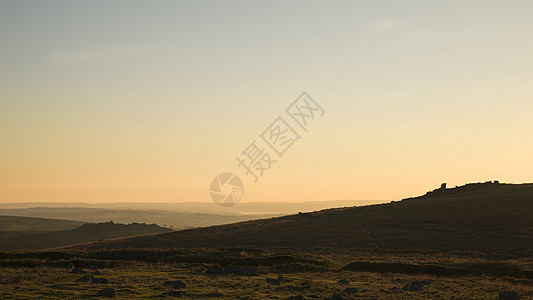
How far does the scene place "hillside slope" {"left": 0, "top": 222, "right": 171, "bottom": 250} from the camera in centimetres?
12188

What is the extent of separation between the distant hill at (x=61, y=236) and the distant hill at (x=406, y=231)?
49734 mm

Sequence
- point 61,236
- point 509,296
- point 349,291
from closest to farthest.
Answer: point 509,296
point 349,291
point 61,236

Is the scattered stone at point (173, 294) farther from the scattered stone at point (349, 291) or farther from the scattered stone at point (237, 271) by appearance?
the scattered stone at point (237, 271)

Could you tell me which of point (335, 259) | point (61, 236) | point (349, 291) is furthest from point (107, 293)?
point (61, 236)

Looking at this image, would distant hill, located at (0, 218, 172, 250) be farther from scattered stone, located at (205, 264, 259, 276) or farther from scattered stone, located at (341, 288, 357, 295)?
scattered stone, located at (341, 288, 357, 295)

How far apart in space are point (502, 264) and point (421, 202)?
5293 centimetres

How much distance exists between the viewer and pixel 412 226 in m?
82.1

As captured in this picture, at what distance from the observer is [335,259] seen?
55438mm

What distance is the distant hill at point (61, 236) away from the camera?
4798 inches

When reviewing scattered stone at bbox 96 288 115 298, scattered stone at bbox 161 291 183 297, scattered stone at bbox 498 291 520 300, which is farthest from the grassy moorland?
scattered stone at bbox 498 291 520 300

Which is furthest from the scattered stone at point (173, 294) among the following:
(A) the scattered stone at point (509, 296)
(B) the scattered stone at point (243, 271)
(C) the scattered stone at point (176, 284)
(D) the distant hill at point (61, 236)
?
(D) the distant hill at point (61, 236)

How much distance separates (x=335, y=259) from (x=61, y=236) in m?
115

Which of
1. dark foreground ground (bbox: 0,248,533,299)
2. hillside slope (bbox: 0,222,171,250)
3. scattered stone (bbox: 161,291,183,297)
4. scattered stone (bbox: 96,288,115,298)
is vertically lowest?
hillside slope (bbox: 0,222,171,250)

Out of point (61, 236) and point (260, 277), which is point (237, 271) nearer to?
point (260, 277)
